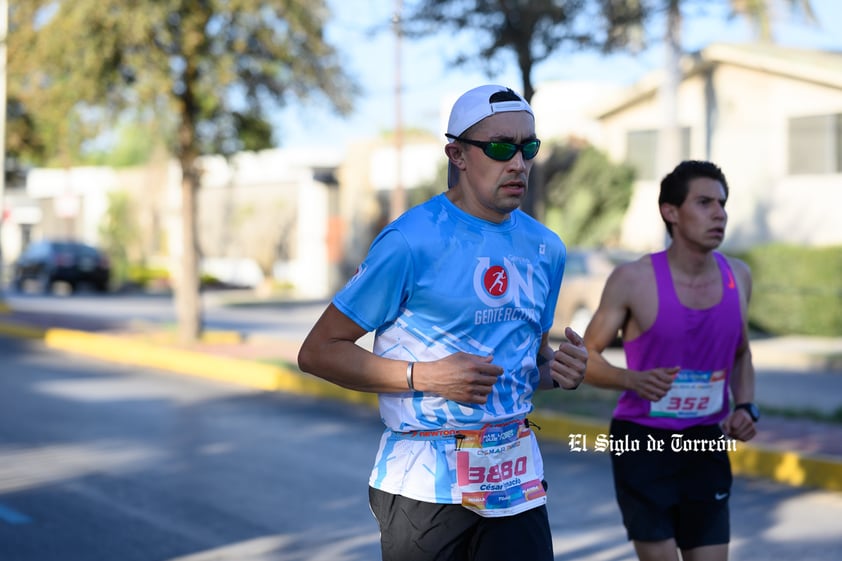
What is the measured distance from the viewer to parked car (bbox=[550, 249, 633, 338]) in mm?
18016

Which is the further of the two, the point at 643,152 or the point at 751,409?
the point at 643,152

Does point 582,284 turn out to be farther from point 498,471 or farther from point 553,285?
point 498,471

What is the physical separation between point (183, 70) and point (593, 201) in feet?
45.0

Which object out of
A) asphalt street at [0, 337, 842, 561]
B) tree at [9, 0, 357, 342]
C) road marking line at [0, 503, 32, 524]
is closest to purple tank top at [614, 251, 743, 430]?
asphalt street at [0, 337, 842, 561]

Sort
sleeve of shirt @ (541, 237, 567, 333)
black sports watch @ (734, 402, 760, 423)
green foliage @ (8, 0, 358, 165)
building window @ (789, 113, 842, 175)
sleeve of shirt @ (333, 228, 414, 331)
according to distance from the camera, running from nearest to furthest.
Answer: sleeve of shirt @ (333, 228, 414, 331)
sleeve of shirt @ (541, 237, 567, 333)
black sports watch @ (734, 402, 760, 423)
green foliage @ (8, 0, 358, 165)
building window @ (789, 113, 842, 175)

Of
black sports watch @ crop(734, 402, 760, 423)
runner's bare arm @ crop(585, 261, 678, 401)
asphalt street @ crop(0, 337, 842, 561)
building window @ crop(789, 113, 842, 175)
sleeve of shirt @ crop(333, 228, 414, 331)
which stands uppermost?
building window @ crop(789, 113, 842, 175)

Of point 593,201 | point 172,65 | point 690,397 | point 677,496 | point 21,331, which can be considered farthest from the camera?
point 593,201

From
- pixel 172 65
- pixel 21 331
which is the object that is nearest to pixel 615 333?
pixel 172 65

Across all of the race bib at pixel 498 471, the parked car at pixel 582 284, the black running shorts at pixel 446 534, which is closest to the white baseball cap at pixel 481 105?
the race bib at pixel 498 471

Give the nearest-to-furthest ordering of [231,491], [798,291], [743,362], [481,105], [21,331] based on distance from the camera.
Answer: [481,105] → [743,362] → [231,491] → [21,331] → [798,291]

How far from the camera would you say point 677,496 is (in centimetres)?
422

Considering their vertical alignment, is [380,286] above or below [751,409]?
above

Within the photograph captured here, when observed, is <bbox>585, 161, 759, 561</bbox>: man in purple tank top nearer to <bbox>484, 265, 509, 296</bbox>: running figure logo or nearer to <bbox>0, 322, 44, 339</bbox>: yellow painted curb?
<bbox>484, 265, 509, 296</bbox>: running figure logo

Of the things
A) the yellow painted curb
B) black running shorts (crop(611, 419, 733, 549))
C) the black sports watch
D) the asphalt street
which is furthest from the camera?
the yellow painted curb
